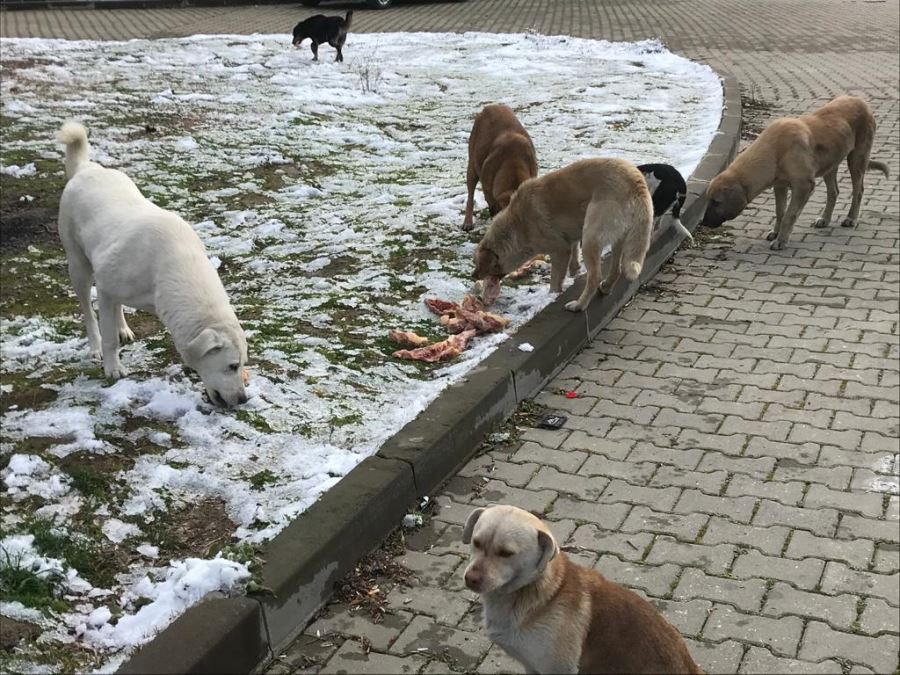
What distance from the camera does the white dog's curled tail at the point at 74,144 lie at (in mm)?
6277

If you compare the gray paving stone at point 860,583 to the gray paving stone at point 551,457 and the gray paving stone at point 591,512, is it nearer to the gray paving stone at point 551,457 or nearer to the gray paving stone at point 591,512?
the gray paving stone at point 591,512

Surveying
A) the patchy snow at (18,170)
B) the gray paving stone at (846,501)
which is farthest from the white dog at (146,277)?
the patchy snow at (18,170)

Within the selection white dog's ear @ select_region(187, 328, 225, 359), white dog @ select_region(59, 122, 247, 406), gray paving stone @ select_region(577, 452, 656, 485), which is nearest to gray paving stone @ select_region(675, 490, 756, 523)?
gray paving stone @ select_region(577, 452, 656, 485)

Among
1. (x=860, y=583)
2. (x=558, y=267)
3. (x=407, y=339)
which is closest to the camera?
(x=860, y=583)

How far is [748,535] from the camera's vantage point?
14.5 ft

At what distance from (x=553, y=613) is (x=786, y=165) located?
22.6 feet

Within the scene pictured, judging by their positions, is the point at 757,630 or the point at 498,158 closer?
the point at 757,630

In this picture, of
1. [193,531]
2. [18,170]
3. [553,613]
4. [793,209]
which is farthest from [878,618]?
[18,170]

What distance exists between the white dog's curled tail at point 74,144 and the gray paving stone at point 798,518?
5057 mm

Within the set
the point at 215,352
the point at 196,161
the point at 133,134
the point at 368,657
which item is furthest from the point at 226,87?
the point at 368,657

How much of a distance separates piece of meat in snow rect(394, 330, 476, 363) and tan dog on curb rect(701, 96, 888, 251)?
403 centimetres

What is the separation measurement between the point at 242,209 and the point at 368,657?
21.6 feet

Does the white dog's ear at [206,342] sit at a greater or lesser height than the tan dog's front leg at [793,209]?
greater

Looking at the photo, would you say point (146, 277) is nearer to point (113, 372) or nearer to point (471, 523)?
point (113, 372)
